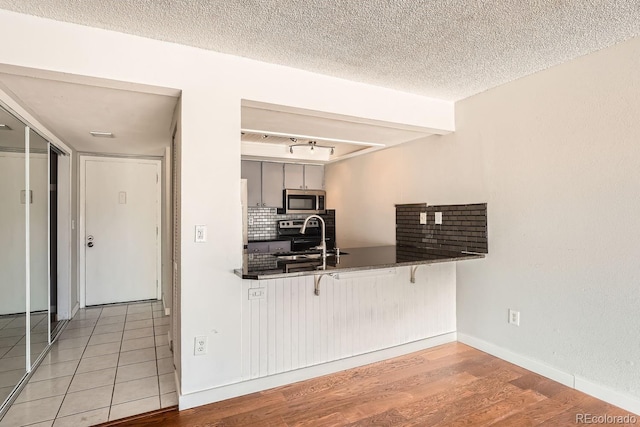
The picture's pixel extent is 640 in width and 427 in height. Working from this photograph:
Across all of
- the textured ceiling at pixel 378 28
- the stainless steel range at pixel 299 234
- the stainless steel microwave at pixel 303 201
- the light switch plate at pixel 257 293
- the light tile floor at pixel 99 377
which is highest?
the textured ceiling at pixel 378 28

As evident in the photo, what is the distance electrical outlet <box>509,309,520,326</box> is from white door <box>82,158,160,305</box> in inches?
173

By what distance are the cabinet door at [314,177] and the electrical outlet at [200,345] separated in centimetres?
355

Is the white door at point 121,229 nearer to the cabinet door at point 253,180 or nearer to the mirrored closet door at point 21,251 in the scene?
the cabinet door at point 253,180

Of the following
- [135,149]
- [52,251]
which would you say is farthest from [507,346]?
[135,149]

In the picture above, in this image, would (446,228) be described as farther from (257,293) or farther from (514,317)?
(257,293)

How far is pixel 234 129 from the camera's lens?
2326mm

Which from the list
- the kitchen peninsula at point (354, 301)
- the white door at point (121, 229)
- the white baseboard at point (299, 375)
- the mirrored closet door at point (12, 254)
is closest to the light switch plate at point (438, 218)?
the kitchen peninsula at point (354, 301)

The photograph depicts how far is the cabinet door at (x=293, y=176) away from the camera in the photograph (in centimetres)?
538

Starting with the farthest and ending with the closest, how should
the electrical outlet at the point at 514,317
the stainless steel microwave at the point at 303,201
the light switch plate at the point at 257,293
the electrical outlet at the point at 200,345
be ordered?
the stainless steel microwave at the point at 303,201 → the electrical outlet at the point at 514,317 → the light switch plate at the point at 257,293 → the electrical outlet at the point at 200,345

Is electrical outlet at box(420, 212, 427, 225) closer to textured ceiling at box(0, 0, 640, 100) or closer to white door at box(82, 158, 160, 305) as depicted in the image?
textured ceiling at box(0, 0, 640, 100)

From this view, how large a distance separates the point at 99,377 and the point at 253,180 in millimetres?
3105

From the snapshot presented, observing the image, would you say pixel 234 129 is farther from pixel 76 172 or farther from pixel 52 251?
pixel 76 172

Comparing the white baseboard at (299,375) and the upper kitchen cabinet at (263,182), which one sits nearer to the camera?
the white baseboard at (299,375)

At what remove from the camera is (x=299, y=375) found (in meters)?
2.58
